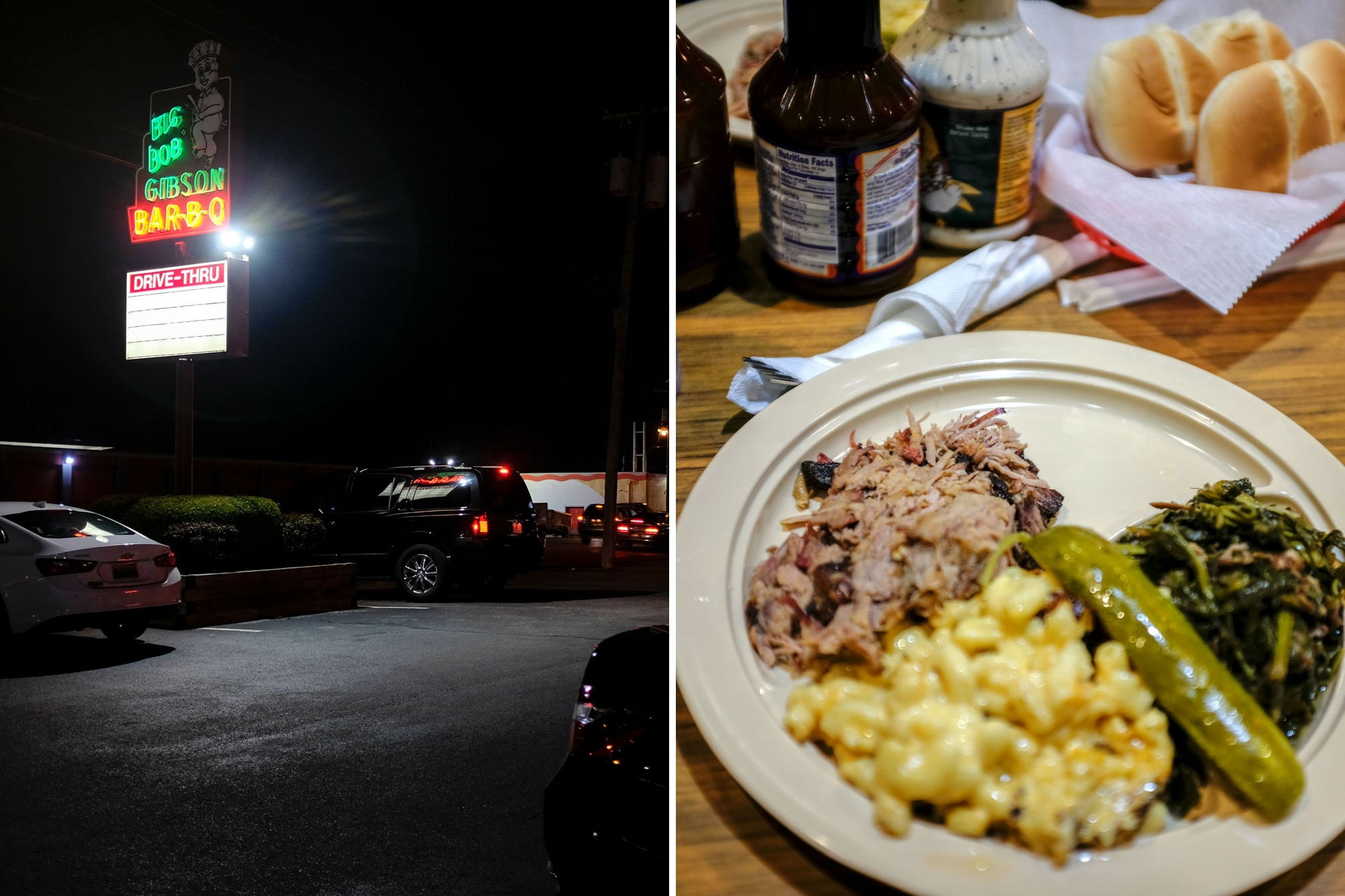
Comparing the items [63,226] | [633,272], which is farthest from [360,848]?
[63,226]

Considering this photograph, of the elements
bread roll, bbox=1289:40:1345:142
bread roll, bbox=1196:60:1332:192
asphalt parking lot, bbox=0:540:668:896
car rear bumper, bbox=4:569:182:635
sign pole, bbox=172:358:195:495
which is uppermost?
bread roll, bbox=1289:40:1345:142

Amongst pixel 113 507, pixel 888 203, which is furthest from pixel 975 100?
pixel 113 507

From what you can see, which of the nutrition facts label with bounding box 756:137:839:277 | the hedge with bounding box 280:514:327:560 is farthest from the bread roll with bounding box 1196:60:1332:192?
the hedge with bounding box 280:514:327:560

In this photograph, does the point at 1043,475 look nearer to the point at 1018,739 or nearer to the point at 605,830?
the point at 1018,739

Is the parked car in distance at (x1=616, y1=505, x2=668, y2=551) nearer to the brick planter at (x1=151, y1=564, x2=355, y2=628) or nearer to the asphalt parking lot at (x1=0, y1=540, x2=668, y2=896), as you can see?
the asphalt parking lot at (x1=0, y1=540, x2=668, y2=896)

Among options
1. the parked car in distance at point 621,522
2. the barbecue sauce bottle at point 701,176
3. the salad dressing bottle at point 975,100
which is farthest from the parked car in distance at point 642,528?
the salad dressing bottle at point 975,100

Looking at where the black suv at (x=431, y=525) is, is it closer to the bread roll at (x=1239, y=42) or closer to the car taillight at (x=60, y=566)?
the car taillight at (x=60, y=566)
